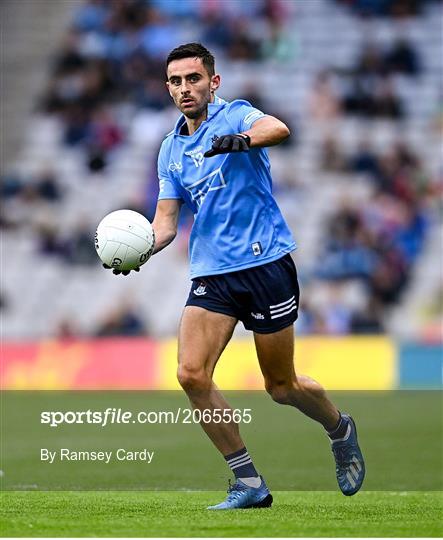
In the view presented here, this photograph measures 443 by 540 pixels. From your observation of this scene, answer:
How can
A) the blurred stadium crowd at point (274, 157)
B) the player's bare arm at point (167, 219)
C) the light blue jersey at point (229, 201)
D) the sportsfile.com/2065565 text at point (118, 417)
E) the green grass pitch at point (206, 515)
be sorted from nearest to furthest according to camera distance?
1. the green grass pitch at point (206, 515)
2. the light blue jersey at point (229, 201)
3. the player's bare arm at point (167, 219)
4. the sportsfile.com/2065565 text at point (118, 417)
5. the blurred stadium crowd at point (274, 157)

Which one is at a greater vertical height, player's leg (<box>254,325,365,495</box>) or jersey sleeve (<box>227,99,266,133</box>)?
jersey sleeve (<box>227,99,266,133</box>)

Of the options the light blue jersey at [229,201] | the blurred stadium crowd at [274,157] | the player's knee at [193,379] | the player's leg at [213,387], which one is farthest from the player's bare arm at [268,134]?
the blurred stadium crowd at [274,157]

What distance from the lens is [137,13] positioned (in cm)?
2667

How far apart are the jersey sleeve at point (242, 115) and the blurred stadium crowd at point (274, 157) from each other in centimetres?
1328

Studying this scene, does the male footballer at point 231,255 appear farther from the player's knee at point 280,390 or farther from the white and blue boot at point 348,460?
the white and blue boot at point 348,460

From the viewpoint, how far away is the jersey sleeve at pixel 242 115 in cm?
779

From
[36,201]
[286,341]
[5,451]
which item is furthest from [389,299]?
[286,341]

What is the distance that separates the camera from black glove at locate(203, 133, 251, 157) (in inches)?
285

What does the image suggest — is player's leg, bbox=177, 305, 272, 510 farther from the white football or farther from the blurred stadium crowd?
the blurred stadium crowd

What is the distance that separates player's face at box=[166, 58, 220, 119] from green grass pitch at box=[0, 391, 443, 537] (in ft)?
7.88

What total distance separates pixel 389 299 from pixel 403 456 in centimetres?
979

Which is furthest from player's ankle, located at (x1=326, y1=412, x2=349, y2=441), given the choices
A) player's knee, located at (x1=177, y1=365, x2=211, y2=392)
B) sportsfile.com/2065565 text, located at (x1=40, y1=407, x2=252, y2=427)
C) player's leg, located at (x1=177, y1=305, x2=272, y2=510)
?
sportsfile.com/2065565 text, located at (x1=40, y1=407, x2=252, y2=427)

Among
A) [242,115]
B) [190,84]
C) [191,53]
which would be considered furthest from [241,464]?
[191,53]

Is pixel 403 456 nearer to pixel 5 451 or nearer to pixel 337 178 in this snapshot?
pixel 5 451
